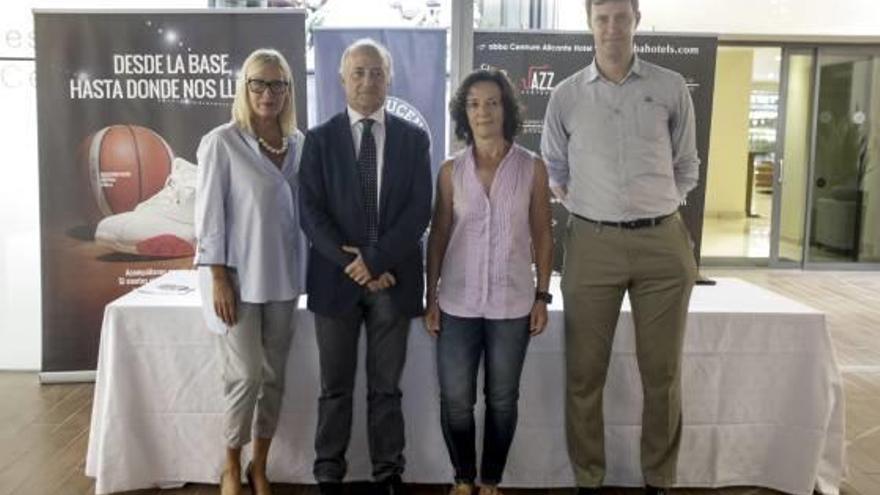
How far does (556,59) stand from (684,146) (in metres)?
2.02

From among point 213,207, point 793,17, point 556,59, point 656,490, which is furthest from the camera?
point 793,17

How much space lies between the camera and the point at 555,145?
2.48 m

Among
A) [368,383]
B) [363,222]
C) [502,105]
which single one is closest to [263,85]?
[363,222]

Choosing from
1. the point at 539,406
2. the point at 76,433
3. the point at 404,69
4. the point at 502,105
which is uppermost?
the point at 404,69

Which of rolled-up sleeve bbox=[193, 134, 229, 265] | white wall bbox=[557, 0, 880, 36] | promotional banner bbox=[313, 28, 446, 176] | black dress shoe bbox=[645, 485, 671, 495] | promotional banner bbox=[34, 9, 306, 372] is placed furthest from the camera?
white wall bbox=[557, 0, 880, 36]

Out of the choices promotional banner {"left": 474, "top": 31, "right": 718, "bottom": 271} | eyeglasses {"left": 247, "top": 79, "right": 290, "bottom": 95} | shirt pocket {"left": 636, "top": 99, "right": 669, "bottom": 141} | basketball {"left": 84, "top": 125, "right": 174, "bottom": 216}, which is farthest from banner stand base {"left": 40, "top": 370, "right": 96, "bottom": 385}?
shirt pocket {"left": 636, "top": 99, "right": 669, "bottom": 141}

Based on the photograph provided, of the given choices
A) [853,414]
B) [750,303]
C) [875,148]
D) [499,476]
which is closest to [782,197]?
[875,148]

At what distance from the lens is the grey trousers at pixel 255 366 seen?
236cm

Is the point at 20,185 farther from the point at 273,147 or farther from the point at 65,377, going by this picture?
the point at 273,147

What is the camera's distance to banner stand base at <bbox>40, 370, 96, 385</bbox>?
4047mm

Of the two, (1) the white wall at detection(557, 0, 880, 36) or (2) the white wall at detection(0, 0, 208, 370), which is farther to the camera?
(1) the white wall at detection(557, 0, 880, 36)

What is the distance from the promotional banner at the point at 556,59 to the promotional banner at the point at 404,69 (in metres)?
0.26

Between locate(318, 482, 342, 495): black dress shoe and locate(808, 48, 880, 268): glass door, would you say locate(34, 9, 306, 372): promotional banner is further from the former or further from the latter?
locate(808, 48, 880, 268): glass door

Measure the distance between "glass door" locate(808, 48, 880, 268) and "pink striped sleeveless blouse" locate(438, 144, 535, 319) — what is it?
24.3 ft
